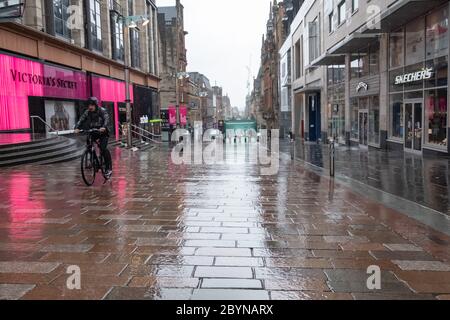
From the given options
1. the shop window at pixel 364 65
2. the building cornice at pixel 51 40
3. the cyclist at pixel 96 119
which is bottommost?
the cyclist at pixel 96 119

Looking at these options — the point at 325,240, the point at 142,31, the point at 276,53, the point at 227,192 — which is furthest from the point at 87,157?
the point at 276,53

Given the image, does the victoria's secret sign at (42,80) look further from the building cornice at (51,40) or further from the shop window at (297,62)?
A: the shop window at (297,62)

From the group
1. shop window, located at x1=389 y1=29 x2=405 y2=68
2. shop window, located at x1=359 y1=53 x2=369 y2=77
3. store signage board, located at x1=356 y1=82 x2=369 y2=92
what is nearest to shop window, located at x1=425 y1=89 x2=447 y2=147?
shop window, located at x1=389 y1=29 x2=405 y2=68

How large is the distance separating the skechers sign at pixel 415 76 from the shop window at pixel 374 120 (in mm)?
3097

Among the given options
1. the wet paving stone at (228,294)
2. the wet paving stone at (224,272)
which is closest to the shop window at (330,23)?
the wet paving stone at (224,272)

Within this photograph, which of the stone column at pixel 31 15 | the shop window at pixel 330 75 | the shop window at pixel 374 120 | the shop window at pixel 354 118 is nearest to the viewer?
the stone column at pixel 31 15

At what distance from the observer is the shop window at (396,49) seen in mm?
19547

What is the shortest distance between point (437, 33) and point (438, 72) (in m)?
1.43

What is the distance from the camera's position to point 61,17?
2514cm

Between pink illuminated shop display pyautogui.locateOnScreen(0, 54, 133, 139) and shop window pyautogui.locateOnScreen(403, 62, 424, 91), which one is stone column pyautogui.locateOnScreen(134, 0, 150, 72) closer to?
pink illuminated shop display pyautogui.locateOnScreen(0, 54, 133, 139)

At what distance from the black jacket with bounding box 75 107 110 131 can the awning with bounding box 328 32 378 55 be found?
14942 mm

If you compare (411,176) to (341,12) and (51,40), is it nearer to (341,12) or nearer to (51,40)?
(341,12)

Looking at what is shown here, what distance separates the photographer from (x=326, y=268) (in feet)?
14.1
